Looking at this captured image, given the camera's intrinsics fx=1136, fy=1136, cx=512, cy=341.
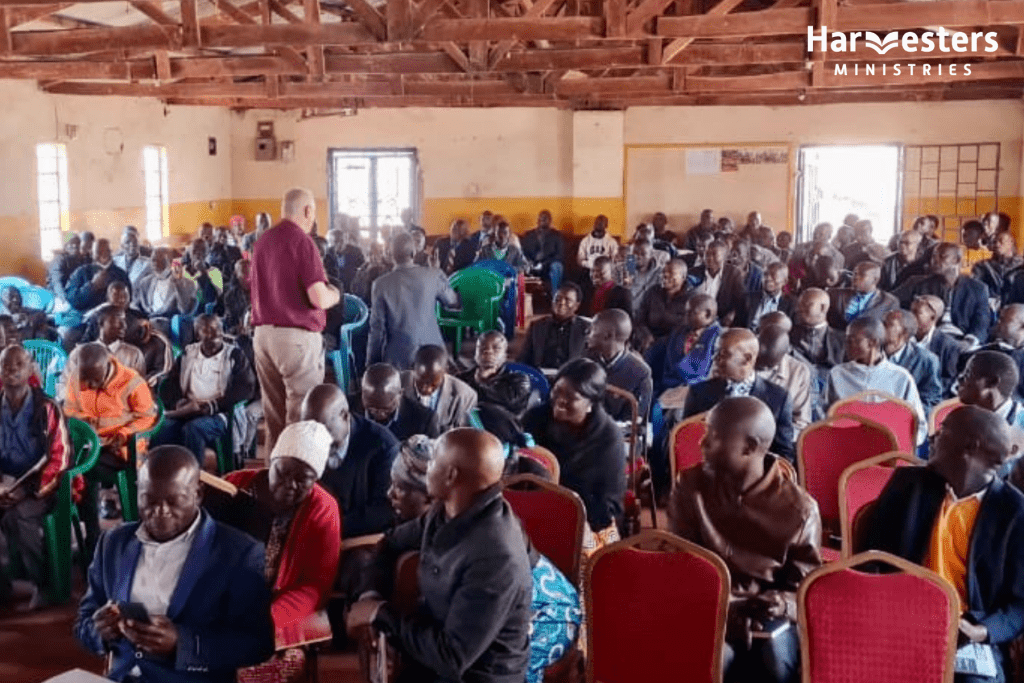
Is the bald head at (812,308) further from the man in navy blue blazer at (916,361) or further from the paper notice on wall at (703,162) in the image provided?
the paper notice on wall at (703,162)

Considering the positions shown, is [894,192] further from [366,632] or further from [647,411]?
[366,632]

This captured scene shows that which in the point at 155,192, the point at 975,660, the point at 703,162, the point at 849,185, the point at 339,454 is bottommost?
the point at 975,660

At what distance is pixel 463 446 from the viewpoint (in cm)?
281

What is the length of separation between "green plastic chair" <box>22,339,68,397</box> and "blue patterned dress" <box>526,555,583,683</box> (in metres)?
4.47

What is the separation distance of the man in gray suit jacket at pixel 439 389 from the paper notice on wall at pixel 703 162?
11908 mm

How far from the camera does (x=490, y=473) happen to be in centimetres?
280

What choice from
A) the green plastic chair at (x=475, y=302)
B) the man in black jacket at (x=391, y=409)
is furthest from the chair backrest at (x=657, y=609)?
the green plastic chair at (x=475, y=302)

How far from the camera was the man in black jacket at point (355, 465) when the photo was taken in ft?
13.5

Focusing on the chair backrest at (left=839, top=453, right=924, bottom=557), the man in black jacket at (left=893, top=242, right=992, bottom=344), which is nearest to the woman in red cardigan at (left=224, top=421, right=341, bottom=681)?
the chair backrest at (left=839, top=453, right=924, bottom=557)

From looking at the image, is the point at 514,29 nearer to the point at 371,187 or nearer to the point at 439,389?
the point at 439,389

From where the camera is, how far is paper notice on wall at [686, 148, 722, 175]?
1652cm

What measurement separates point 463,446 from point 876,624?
3.82ft

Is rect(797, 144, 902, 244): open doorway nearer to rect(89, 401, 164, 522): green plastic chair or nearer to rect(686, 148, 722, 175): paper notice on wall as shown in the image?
rect(686, 148, 722, 175): paper notice on wall

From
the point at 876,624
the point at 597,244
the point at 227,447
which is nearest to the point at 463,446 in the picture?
the point at 876,624
